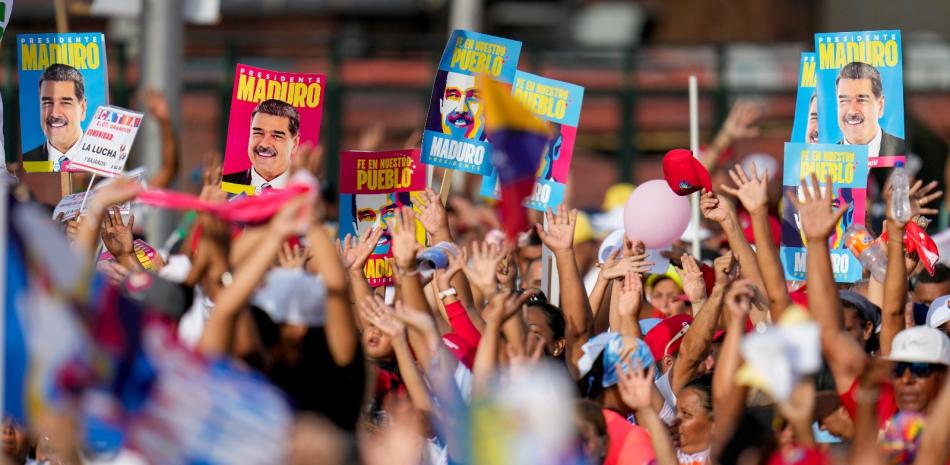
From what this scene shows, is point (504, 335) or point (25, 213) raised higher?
point (25, 213)

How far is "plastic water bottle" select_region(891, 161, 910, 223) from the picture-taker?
630 centimetres

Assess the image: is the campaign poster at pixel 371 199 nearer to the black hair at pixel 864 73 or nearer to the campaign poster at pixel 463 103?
the campaign poster at pixel 463 103

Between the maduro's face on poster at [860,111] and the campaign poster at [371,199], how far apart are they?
1938 mm

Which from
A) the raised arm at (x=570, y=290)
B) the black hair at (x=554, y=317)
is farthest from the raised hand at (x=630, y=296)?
the black hair at (x=554, y=317)

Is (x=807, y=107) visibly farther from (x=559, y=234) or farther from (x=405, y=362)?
(x=405, y=362)

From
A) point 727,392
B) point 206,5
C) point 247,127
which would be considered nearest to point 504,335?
point 727,392

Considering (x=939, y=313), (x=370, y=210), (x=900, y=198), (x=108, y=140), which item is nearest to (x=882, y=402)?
(x=900, y=198)

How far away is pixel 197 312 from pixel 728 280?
2.55 meters

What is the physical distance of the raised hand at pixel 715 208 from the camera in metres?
6.48

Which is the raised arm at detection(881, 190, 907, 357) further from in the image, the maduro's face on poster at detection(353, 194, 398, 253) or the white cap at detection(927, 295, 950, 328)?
the maduro's face on poster at detection(353, 194, 398, 253)

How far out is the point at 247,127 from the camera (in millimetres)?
7074

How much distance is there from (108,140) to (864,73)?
3287 millimetres

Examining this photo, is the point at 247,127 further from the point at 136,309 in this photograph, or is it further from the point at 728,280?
the point at 136,309

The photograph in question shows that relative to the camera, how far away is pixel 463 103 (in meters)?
7.50
